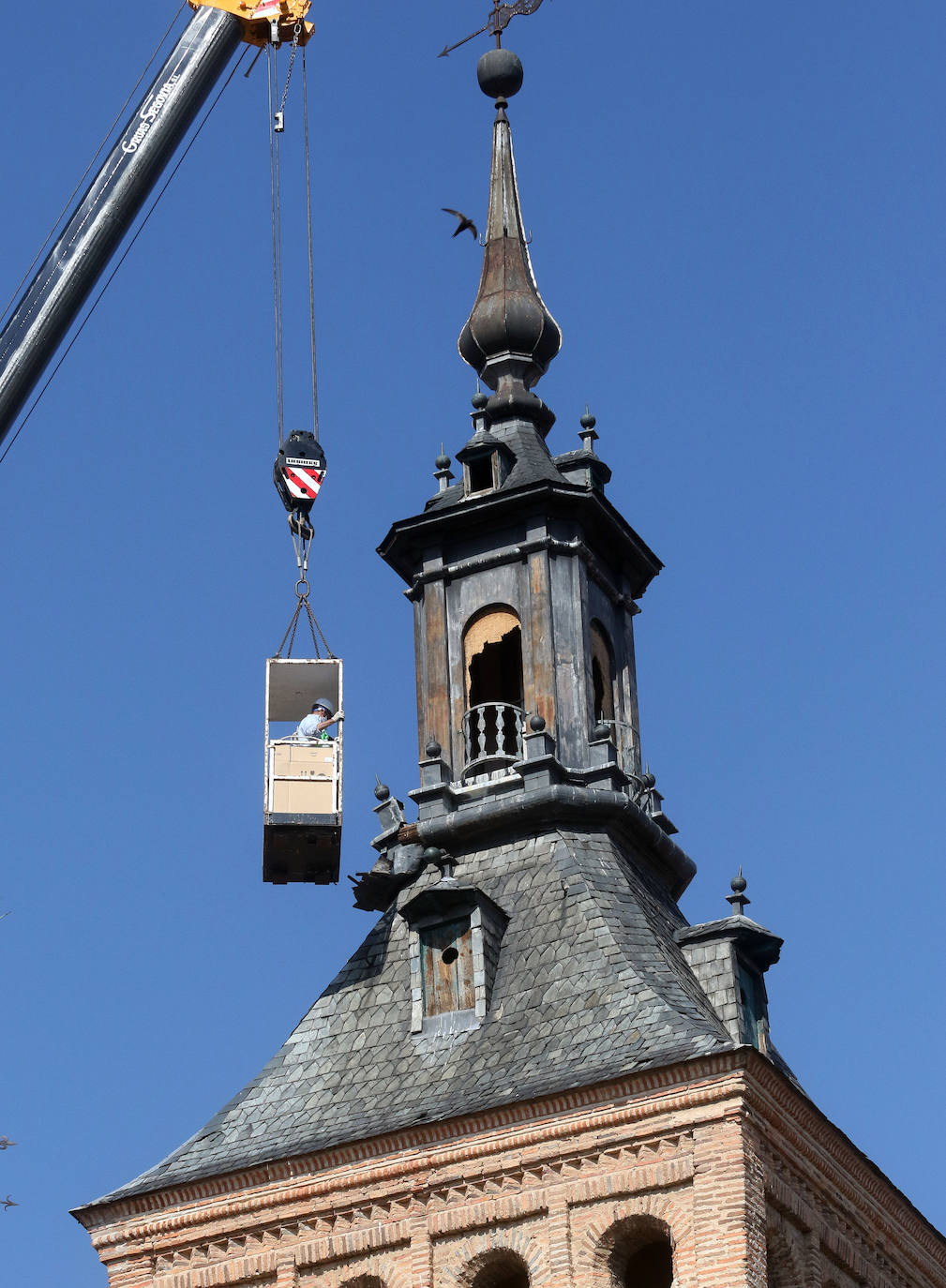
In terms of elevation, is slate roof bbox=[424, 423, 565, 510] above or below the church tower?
above

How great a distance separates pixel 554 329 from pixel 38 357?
14468mm

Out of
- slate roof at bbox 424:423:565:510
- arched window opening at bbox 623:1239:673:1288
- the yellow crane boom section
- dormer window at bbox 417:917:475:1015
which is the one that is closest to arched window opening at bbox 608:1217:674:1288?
arched window opening at bbox 623:1239:673:1288

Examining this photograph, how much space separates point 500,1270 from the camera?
48.5 meters

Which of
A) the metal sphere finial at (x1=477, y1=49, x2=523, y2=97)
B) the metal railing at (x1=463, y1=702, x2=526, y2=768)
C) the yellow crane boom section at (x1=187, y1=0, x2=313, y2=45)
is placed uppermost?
the metal sphere finial at (x1=477, y1=49, x2=523, y2=97)

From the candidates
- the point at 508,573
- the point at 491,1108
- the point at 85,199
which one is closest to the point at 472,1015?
the point at 491,1108

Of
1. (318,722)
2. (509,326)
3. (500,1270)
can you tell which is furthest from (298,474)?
(500,1270)

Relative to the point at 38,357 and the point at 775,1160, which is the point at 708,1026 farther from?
the point at 38,357

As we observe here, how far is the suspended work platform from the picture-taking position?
4766 centimetres

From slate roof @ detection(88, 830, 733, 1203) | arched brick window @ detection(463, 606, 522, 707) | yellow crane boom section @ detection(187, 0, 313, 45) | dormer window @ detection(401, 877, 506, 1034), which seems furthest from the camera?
arched brick window @ detection(463, 606, 522, 707)

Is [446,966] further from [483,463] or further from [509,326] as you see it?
[509,326]

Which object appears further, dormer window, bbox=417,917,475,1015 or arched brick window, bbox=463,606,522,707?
arched brick window, bbox=463,606,522,707

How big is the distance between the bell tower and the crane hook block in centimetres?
516

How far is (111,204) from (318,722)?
7.13 metres

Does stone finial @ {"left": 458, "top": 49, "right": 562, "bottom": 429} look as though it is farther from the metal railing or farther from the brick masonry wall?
the brick masonry wall
